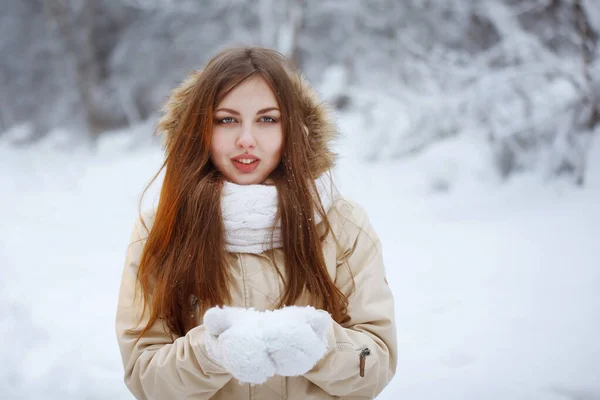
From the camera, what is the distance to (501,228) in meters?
4.48

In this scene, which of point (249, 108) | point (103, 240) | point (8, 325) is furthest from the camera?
point (103, 240)

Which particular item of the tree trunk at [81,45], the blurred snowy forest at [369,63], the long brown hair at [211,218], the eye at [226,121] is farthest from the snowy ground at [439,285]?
the tree trunk at [81,45]

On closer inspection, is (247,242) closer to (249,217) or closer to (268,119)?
(249,217)

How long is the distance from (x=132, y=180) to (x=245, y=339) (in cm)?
803

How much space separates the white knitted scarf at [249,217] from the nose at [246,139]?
12 centimetres

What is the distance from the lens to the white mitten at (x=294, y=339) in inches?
43.4

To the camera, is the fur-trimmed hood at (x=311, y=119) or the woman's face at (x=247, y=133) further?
the fur-trimmed hood at (x=311, y=119)

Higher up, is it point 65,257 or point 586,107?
point 586,107

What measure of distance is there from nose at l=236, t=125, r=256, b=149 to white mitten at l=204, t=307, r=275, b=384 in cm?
52

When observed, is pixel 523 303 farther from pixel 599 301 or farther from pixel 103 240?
pixel 103 240

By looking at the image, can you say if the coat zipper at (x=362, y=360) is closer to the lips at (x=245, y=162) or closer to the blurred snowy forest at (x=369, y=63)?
the lips at (x=245, y=162)

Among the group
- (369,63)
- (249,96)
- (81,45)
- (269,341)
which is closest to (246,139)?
(249,96)

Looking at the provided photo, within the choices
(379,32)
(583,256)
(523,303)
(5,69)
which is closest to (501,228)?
(583,256)

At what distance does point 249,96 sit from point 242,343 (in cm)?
75
